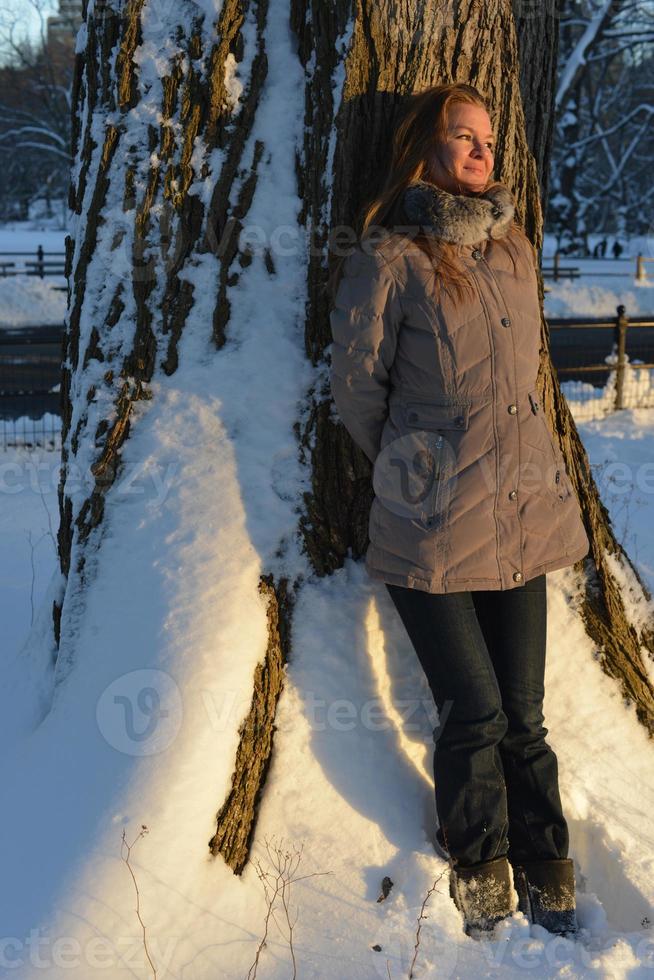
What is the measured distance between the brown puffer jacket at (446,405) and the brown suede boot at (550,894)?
785 millimetres

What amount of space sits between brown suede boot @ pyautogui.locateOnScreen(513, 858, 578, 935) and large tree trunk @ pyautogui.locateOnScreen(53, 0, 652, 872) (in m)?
0.70

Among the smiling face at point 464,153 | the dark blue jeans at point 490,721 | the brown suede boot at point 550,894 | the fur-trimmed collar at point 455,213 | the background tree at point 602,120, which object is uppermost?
the background tree at point 602,120

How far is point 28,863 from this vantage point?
8.62 ft

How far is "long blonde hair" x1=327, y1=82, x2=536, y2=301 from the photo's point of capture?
8.96ft

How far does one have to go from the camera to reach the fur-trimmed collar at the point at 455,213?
263 cm

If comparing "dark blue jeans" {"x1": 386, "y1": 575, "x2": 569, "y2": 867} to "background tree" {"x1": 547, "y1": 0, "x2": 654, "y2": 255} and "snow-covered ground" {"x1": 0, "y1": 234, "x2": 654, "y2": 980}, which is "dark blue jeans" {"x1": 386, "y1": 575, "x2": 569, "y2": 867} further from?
"background tree" {"x1": 547, "y1": 0, "x2": 654, "y2": 255}

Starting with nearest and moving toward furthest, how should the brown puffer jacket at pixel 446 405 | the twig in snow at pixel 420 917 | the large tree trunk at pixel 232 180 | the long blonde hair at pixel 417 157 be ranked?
1. the twig in snow at pixel 420 917
2. the brown puffer jacket at pixel 446 405
3. the long blonde hair at pixel 417 157
4. the large tree trunk at pixel 232 180

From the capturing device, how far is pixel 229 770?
2.76m

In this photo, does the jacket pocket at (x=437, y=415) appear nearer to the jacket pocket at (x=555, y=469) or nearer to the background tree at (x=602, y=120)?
the jacket pocket at (x=555, y=469)

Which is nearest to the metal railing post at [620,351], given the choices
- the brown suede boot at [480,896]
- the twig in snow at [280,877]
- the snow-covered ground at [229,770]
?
the snow-covered ground at [229,770]

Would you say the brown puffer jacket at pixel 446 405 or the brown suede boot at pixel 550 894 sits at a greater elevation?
the brown puffer jacket at pixel 446 405

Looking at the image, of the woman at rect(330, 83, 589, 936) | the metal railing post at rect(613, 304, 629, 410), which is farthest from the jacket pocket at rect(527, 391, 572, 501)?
the metal railing post at rect(613, 304, 629, 410)

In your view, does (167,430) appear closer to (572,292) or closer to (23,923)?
(23,923)

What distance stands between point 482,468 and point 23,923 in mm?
1624
